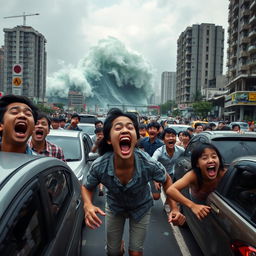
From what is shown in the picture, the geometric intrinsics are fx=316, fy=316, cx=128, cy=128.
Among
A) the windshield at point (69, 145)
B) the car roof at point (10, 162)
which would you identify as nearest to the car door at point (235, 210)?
the car roof at point (10, 162)

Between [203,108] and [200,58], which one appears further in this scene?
[200,58]

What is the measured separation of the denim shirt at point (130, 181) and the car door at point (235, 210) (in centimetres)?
62

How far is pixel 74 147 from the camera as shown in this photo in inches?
224

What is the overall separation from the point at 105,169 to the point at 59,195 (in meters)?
0.43

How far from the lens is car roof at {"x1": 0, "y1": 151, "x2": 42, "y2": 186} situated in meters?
1.78

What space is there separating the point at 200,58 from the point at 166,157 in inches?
3818

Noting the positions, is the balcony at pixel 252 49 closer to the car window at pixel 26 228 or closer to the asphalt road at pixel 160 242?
the asphalt road at pixel 160 242

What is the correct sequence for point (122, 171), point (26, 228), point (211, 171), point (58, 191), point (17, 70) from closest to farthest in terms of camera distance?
point (26, 228)
point (58, 191)
point (122, 171)
point (211, 171)
point (17, 70)

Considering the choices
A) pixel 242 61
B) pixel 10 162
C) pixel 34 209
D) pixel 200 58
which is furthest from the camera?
pixel 200 58

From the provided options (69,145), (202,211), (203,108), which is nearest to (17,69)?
(69,145)

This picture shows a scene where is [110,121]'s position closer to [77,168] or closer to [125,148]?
[125,148]

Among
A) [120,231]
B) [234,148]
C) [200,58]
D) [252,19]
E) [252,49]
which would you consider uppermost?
[200,58]

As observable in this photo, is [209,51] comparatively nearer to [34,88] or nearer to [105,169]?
[34,88]

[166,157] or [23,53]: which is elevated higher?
[23,53]
